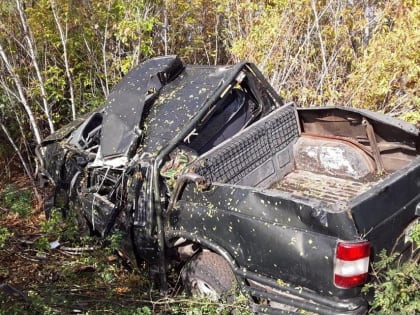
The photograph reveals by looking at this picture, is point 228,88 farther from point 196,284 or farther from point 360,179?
point 196,284

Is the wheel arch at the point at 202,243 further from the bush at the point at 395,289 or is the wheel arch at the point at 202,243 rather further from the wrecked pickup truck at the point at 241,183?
the bush at the point at 395,289

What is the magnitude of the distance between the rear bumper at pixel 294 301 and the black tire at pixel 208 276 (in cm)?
23

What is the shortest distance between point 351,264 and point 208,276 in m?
1.17

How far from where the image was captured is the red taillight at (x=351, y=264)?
7.97 ft

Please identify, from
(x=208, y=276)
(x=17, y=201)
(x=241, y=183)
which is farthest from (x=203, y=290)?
(x=17, y=201)

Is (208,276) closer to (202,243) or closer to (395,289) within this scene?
(202,243)

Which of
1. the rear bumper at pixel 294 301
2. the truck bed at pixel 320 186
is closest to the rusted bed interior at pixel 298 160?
the truck bed at pixel 320 186

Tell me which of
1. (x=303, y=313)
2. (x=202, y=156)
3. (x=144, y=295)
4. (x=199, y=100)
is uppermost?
(x=199, y=100)

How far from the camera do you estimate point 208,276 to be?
10.6 ft

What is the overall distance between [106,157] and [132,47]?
11.7 ft

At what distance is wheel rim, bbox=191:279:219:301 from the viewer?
10.6 feet

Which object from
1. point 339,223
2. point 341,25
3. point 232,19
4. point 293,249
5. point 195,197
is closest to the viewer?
point 339,223

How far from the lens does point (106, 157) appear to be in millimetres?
3971

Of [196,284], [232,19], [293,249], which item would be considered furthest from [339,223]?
[232,19]
